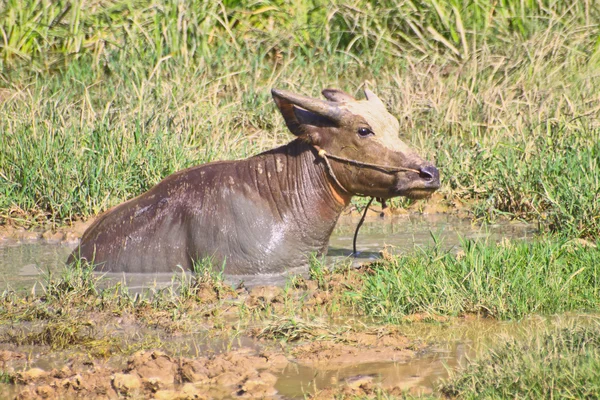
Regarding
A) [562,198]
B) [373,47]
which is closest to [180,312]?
[562,198]

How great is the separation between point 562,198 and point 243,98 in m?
4.39

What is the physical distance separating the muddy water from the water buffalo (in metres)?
0.17

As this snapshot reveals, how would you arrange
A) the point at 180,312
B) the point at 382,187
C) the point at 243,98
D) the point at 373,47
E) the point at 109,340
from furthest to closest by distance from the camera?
1. the point at 373,47
2. the point at 243,98
3. the point at 382,187
4. the point at 180,312
5. the point at 109,340

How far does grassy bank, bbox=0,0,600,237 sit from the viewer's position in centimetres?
934

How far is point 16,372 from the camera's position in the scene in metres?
Result: 5.09

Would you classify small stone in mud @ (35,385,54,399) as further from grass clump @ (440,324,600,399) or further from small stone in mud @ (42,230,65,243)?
small stone in mud @ (42,230,65,243)

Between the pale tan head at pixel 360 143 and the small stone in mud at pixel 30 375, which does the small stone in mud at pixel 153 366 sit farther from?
the pale tan head at pixel 360 143

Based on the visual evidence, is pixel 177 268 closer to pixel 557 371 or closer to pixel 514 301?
pixel 514 301

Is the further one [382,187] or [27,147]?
[27,147]

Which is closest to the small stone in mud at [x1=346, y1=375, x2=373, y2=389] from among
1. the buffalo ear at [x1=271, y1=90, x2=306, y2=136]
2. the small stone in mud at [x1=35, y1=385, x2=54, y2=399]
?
the small stone in mud at [x1=35, y1=385, x2=54, y2=399]

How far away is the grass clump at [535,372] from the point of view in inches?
169

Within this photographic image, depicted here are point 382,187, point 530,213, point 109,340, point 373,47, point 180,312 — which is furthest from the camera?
point 373,47

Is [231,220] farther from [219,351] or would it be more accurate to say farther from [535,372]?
[535,372]

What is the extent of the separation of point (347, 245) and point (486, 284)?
2675mm
